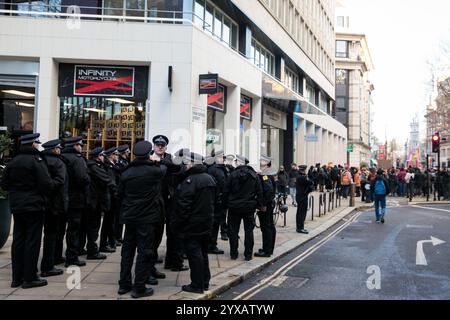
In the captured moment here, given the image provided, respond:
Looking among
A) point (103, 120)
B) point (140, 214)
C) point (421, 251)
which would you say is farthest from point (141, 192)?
point (103, 120)

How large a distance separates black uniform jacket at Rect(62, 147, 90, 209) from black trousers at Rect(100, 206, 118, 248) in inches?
43.9

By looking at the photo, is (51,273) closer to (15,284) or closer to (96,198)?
(15,284)

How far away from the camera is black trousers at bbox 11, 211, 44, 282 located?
608 cm

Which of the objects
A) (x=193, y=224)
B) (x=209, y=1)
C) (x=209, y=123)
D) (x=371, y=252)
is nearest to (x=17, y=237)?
(x=193, y=224)

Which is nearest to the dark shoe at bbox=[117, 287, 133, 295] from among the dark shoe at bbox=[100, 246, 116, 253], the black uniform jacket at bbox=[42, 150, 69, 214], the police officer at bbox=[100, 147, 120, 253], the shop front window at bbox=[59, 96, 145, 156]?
the black uniform jacket at bbox=[42, 150, 69, 214]

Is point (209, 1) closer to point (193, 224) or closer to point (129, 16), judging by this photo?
point (129, 16)

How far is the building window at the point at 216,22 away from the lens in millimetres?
18688

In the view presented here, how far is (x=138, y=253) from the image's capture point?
589 centimetres

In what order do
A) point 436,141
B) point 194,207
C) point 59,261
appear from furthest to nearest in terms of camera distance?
point 436,141 → point 59,261 → point 194,207

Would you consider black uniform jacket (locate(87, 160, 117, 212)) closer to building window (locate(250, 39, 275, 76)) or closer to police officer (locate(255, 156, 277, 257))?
police officer (locate(255, 156, 277, 257))

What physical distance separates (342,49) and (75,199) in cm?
7443

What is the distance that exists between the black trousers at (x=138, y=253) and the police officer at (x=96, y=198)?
2.38 meters
